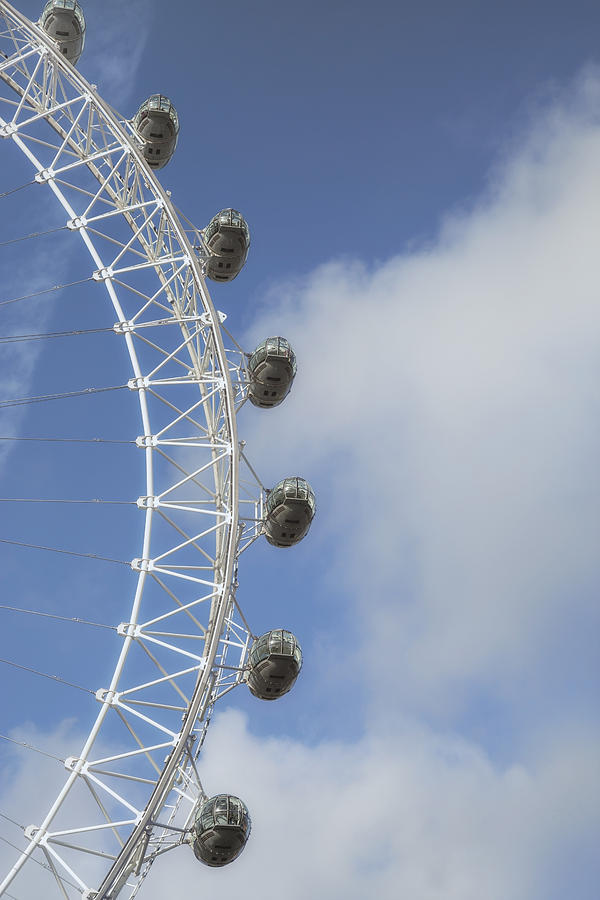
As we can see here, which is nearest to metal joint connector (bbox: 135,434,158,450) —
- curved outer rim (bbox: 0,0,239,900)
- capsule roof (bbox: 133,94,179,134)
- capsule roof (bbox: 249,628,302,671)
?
curved outer rim (bbox: 0,0,239,900)

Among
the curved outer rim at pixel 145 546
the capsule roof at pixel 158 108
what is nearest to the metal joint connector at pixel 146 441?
the curved outer rim at pixel 145 546

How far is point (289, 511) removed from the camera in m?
25.6

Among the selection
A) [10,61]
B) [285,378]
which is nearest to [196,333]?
[285,378]

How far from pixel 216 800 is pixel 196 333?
11290 millimetres

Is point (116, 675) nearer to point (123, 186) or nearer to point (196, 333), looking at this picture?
point (196, 333)

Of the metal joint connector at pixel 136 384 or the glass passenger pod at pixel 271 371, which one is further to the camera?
the glass passenger pod at pixel 271 371

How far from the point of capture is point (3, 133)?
27031 mm

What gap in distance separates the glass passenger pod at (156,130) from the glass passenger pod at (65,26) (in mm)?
2665

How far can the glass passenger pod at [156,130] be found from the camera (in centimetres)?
2994

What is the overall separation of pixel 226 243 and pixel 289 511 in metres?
8.18

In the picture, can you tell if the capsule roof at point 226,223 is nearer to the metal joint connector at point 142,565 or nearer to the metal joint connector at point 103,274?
the metal joint connector at point 103,274

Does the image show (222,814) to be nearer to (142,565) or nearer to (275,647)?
(275,647)

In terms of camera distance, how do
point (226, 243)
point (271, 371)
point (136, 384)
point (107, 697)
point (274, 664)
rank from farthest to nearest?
point (226, 243), point (271, 371), point (136, 384), point (274, 664), point (107, 697)

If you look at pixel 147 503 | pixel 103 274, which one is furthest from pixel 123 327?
pixel 147 503
